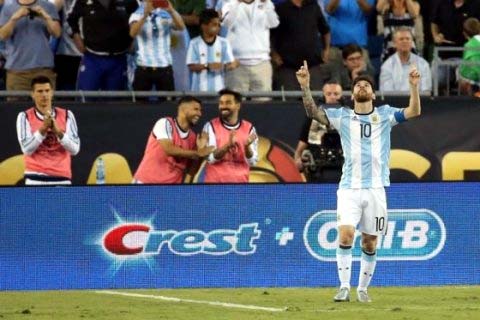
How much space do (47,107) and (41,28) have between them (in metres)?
2.65

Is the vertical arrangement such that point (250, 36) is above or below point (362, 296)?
above

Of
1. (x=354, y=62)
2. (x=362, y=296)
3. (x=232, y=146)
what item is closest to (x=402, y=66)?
(x=354, y=62)

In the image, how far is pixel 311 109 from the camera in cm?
1426

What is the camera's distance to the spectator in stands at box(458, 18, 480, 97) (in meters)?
20.5

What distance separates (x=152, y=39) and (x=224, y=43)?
1.01 metres

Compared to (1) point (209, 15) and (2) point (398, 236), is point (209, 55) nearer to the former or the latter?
(1) point (209, 15)

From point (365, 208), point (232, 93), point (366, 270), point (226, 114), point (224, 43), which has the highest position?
point (224, 43)

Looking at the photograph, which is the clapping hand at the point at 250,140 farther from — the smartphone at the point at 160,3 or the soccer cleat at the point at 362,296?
the soccer cleat at the point at 362,296

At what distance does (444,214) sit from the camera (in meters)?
16.8

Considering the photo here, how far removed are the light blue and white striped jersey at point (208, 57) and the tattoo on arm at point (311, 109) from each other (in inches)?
226

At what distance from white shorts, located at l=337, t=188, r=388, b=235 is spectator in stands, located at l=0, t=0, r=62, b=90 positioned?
260 inches

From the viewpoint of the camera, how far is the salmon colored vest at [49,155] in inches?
691

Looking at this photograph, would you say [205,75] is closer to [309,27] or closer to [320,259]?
[309,27]

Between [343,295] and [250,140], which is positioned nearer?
[343,295]
